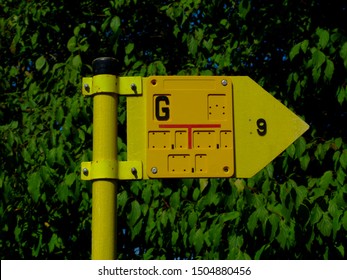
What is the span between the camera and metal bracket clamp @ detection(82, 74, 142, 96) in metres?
2.16

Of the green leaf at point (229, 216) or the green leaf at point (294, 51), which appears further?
the green leaf at point (294, 51)

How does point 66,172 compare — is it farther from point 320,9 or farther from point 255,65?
point 320,9

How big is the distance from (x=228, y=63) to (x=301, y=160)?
3.18 feet

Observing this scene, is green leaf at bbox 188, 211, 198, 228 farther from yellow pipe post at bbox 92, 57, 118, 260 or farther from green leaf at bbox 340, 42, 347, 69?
yellow pipe post at bbox 92, 57, 118, 260

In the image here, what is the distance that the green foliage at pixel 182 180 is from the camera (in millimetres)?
4332

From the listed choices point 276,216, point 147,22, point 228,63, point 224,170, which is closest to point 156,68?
point 228,63

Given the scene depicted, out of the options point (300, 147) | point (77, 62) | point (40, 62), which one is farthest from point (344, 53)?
point (40, 62)

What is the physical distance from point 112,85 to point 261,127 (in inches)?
20.0

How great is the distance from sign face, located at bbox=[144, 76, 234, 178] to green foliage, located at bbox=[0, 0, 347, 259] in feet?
6.62

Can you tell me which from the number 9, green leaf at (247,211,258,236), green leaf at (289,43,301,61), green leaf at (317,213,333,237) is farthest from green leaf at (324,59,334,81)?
the number 9

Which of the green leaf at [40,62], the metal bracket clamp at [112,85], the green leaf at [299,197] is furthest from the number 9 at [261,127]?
the green leaf at [40,62]

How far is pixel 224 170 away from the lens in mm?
2156

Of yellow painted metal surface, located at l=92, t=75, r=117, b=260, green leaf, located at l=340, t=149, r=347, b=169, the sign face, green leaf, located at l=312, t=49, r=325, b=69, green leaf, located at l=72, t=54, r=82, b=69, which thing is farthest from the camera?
green leaf, located at l=72, t=54, r=82, b=69

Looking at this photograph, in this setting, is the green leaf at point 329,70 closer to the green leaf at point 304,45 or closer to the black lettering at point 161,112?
the green leaf at point 304,45
